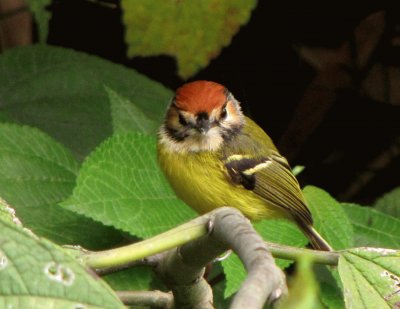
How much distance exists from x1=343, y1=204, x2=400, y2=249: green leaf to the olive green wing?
7.2 inches

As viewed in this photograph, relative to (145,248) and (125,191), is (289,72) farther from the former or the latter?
(145,248)

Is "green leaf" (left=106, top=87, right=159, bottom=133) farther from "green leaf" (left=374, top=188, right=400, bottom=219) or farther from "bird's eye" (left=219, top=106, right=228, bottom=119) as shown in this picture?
"green leaf" (left=374, top=188, right=400, bottom=219)

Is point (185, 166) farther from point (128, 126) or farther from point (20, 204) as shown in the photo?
point (20, 204)

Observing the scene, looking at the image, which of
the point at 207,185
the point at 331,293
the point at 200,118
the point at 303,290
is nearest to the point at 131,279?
the point at 331,293

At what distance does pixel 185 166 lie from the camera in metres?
3.01

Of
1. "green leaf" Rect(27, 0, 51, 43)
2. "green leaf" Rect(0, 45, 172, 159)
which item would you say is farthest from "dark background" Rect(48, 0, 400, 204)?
"green leaf" Rect(27, 0, 51, 43)

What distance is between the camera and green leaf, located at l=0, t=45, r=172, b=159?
10.5 feet

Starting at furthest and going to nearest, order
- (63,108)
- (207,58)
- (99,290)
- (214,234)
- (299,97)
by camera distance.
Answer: (299,97) < (63,108) < (207,58) < (214,234) < (99,290)

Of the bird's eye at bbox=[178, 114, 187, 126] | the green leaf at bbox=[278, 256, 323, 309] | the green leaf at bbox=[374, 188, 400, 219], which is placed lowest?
the green leaf at bbox=[374, 188, 400, 219]

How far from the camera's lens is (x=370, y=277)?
1288mm

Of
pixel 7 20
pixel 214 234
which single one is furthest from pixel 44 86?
pixel 214 234

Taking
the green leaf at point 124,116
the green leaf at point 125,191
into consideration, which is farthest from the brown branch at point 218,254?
the green leaf at point 124,116

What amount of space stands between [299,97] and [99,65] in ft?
3.39

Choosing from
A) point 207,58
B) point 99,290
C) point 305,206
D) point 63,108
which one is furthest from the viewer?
point 63,108
